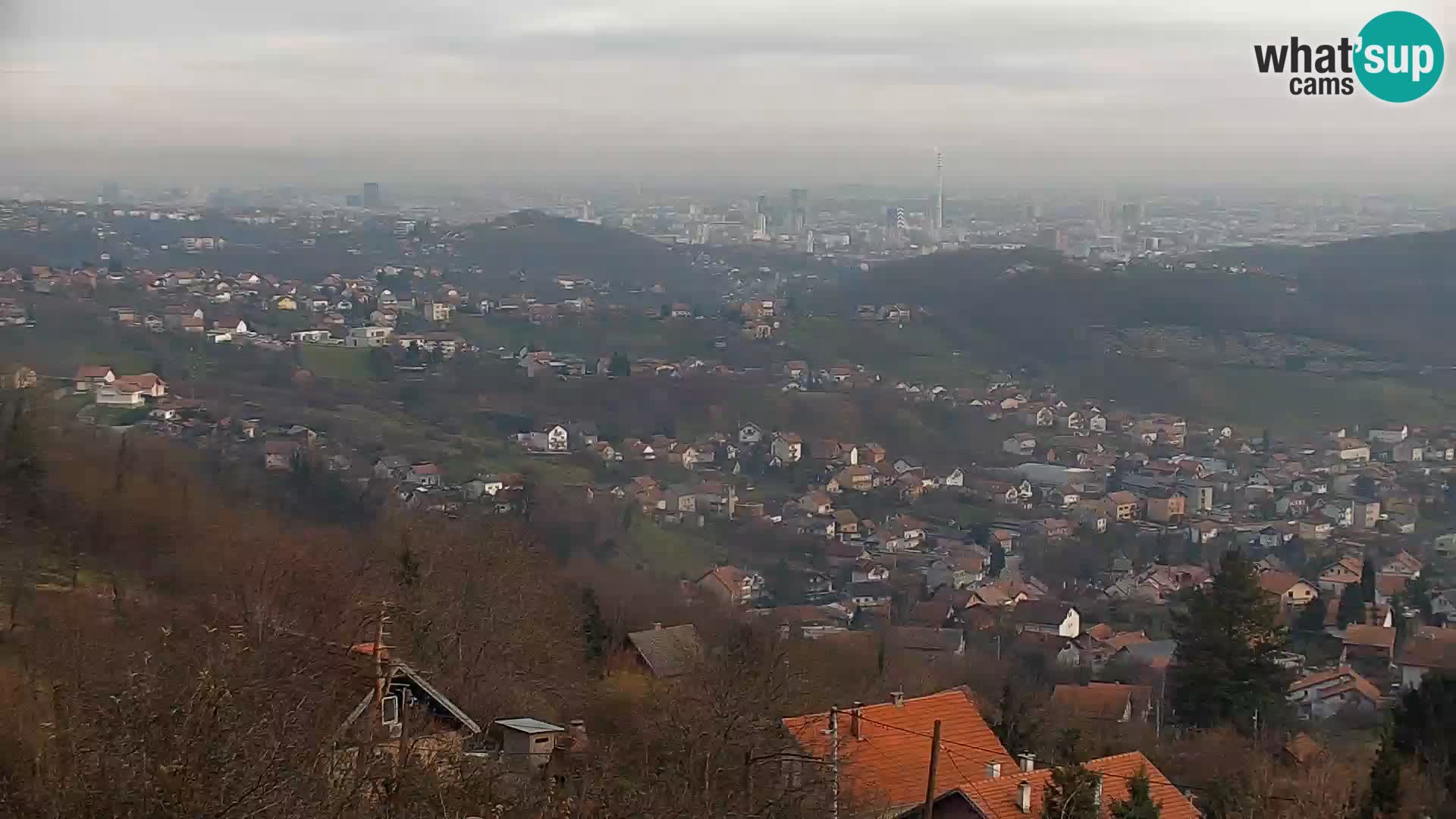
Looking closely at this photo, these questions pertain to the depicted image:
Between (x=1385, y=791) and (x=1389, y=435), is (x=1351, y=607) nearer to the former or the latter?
(x=1385, y=791)

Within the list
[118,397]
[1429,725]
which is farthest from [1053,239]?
[1429,725]

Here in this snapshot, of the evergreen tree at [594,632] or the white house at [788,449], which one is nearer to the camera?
the evergreen tree at [594,632]

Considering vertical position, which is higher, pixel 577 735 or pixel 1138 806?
pixel 1138 806

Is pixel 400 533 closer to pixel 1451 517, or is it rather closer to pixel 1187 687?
pixel 1187 687

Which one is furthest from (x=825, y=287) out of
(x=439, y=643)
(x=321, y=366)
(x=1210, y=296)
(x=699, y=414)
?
(x=439, y=643)

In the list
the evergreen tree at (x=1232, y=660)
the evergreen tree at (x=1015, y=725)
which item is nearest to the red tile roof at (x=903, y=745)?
the evergreen tree at (x=1015, y=725)

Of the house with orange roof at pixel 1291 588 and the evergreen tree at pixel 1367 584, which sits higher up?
the evergreen tree at pixel 1367 584

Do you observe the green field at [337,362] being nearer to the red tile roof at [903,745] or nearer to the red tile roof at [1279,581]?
the red tile roof at [1279,581]
